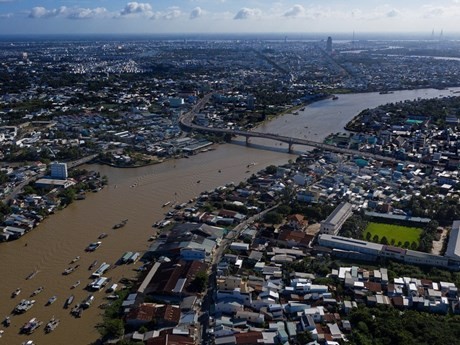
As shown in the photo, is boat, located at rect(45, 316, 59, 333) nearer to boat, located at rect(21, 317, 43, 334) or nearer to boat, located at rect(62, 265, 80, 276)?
boat, located at rect(21, 317, 43, 334)

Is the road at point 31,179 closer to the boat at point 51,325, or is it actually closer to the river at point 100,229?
the river at point 100,229

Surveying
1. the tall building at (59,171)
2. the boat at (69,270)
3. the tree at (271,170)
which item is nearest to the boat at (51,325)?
the boat at (69,270)

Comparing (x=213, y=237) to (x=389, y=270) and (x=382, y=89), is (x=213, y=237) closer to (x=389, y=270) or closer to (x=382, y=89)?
(x=389, y=270)

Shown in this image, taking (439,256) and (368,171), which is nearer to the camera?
(439,256)

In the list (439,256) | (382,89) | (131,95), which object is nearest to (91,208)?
(439,256)

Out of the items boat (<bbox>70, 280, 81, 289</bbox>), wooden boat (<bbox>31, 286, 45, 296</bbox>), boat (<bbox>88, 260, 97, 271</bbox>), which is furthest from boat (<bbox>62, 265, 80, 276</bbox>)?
wooden boat (<bbox>31, 286, 45, 296</bbox>)
